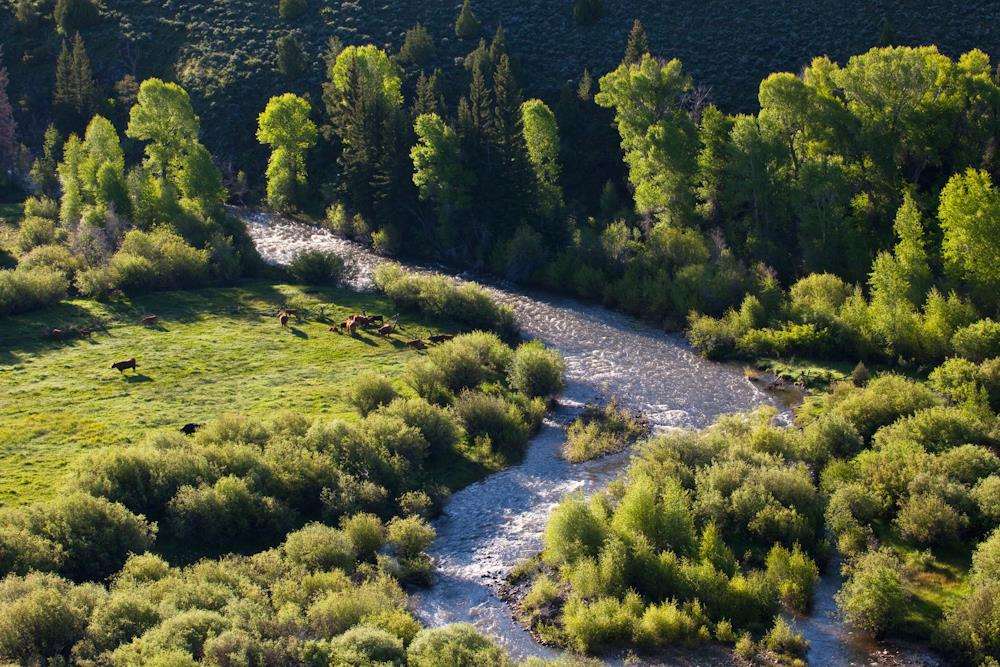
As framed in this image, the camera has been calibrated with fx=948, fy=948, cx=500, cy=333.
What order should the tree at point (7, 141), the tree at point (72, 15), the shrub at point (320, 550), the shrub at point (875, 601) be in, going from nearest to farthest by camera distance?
the shrub at point (875, 601) → the shrub at point (320, 550) → the tree at point (7, 141) → the tree at point (72, 15)

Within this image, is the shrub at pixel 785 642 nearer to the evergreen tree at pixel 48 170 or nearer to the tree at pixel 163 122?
the tree at pixel 163 122

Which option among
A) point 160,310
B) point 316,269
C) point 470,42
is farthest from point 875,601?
point 470,42

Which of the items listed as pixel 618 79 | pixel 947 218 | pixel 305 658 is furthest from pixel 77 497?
pixel 618 79

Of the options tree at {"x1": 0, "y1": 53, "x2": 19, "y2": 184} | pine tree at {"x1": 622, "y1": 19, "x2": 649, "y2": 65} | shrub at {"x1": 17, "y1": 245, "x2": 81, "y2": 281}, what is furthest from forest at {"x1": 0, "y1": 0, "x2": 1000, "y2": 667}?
pine tree at {"x1": 622, "y1": 19, "x2": 649, "y2": 65}

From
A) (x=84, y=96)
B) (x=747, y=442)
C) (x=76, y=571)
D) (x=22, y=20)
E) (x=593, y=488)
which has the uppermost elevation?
(x=22, y=20)

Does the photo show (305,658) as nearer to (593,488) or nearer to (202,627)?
(202,627)

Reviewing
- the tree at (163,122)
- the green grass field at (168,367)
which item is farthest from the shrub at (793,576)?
the tree at (163,122)
